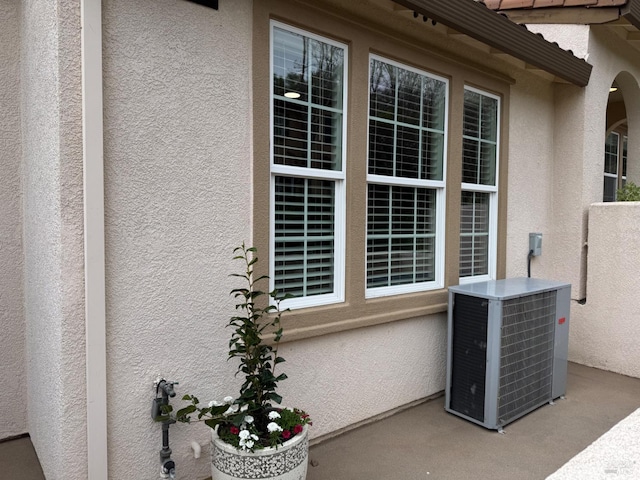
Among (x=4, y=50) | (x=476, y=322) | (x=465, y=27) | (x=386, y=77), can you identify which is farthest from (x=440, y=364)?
(x=4, y=50)

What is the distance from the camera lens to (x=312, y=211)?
11.9 feet

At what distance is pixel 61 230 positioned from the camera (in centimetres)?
249

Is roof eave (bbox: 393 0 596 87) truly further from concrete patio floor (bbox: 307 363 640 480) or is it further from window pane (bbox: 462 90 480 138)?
concrete patio floor (bbox: 307 363 640 480)

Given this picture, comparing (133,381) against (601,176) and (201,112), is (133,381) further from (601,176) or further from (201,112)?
(601,176)

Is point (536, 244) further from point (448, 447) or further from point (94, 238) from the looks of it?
point (94, 238)

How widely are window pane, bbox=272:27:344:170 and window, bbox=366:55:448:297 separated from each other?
39 cm

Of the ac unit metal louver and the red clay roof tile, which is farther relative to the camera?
the red clay roof tile

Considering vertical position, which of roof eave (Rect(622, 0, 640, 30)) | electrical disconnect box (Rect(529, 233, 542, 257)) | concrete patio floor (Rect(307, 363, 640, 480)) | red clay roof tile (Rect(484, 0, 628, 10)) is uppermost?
red clay roof tile (Rect(484, 0, 628, 10))

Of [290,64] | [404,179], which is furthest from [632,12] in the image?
[290,64]

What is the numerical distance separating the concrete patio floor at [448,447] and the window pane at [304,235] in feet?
4.10

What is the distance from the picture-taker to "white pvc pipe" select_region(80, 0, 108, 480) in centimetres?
248

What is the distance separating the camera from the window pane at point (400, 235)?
410 cm

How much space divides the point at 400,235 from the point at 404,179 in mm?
511

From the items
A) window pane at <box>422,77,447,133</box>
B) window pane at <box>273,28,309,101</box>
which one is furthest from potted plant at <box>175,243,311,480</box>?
window pane at <box>422,77,447,133</box>
